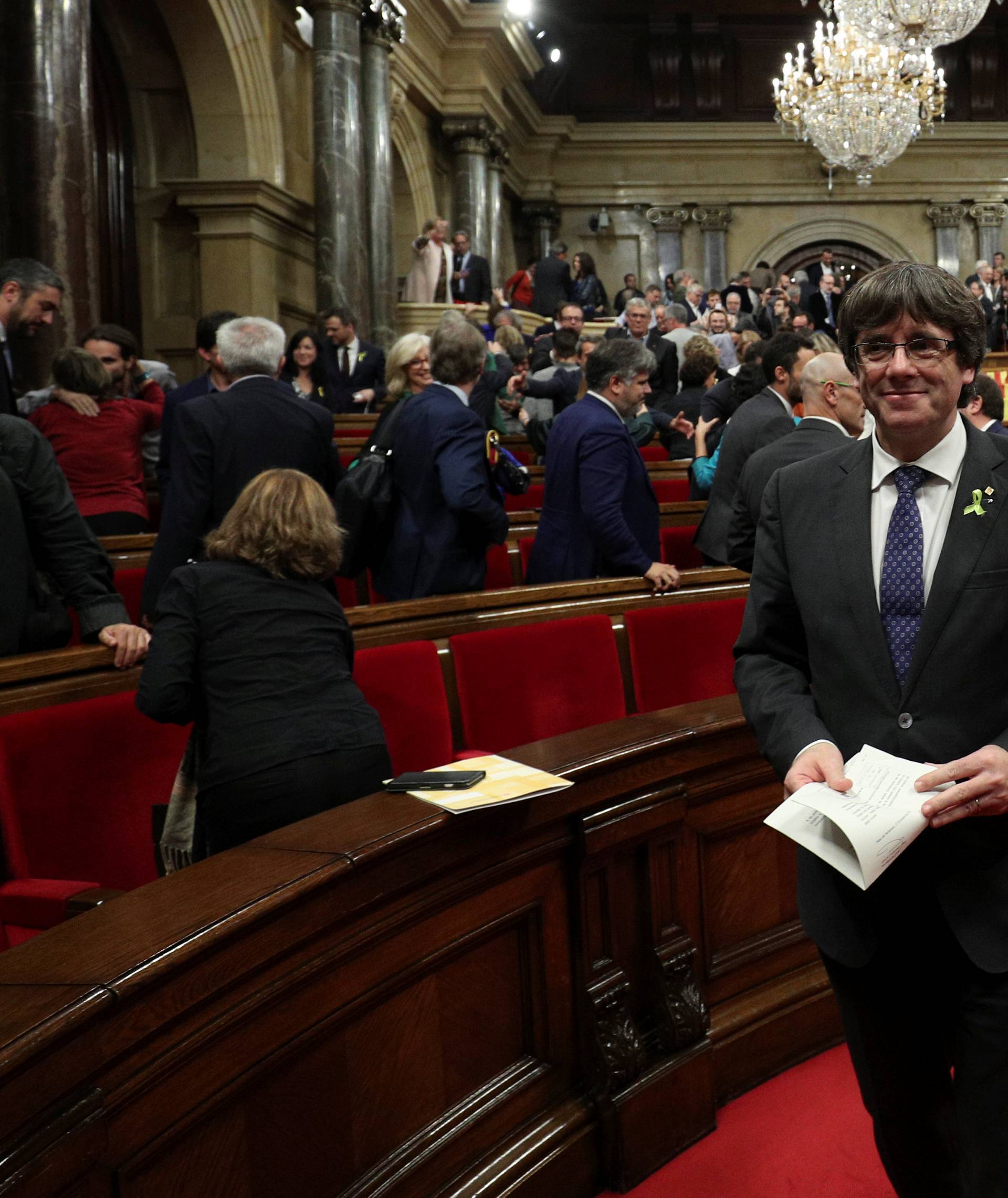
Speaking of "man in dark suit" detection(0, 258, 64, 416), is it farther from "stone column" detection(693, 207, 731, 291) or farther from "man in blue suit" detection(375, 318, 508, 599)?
"stone column" detection(693, 207, 731, 291)

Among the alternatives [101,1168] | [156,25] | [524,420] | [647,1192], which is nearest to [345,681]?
[647,1192]

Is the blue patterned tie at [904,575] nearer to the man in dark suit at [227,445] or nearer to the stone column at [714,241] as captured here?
the man in dark suit at [227,445]

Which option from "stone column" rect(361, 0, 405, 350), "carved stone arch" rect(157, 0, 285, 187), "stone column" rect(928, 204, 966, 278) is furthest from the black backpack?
"stone column" rect(928, 204, 966, 278)

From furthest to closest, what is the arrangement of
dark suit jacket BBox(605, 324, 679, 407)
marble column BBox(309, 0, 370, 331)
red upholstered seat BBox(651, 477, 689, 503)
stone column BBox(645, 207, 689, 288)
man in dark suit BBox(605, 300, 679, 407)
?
stone column BBox(645, 207, 689, 288) < marble column BBox(309, 0, 370, 331) < dark suit jacket BBox(605, 324, 679, 407) < man in dark suit BBox(605, 300, 679, 407) < red upholstered seat BBox(651, 477, 689, 503)

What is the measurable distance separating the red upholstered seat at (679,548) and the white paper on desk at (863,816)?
4.21 m

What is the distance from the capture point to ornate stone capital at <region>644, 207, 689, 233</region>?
60.1 ft

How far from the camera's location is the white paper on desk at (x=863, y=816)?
140 cm

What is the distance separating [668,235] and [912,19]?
8820 mm

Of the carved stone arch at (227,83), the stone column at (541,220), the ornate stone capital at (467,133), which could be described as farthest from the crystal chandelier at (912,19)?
the stone column at (541,220)

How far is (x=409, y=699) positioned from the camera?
311cm

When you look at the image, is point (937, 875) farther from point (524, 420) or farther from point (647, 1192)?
point (524, 420)

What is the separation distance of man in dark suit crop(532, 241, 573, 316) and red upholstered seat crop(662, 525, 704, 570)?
23.7ft

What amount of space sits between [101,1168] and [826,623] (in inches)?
40.3

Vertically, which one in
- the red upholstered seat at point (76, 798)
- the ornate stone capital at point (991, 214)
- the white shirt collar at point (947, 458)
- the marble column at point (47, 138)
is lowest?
the red upholstered seat at point (76, 798)
